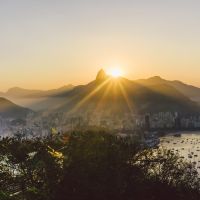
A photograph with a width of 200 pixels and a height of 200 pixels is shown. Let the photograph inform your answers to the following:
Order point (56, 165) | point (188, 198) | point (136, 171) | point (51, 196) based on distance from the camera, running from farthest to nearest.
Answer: point (188, 198), point (136, 171), point (56, 165), point (51, 196)

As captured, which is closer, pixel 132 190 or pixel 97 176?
pixel 97 176

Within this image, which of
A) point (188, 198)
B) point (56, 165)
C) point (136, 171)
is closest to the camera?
point (56, 165)

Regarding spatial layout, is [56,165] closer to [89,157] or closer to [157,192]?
[89,157]

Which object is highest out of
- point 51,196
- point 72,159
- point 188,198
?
point 72,159

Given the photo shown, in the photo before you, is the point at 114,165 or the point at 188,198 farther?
the point at 188,198

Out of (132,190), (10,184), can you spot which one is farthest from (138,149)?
(10,184)

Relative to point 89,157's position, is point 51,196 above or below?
below

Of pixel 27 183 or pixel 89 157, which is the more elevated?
pixel 89 157

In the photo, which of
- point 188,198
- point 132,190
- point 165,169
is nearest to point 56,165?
point 132,190

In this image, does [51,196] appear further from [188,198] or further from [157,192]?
[188,198]
